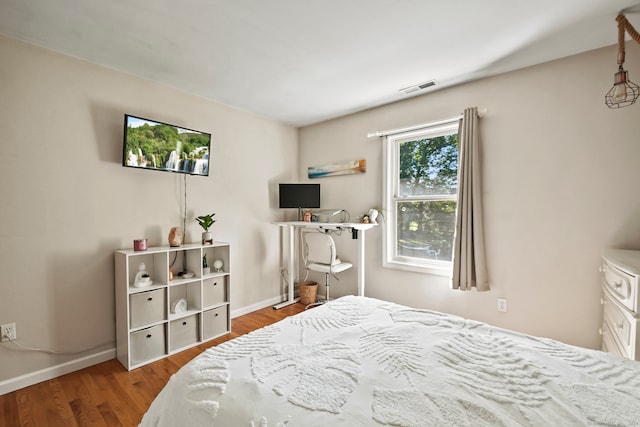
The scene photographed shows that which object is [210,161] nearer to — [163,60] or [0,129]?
[163,60]

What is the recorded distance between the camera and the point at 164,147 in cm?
256

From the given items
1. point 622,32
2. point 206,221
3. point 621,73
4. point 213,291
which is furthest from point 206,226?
point 622,32

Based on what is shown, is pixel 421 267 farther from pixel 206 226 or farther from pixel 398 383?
pixel 206 226

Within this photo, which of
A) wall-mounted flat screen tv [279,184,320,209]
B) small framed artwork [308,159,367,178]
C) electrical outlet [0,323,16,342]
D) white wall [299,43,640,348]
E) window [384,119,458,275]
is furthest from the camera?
wall-mounted flat screen tv [279,184,320,209]

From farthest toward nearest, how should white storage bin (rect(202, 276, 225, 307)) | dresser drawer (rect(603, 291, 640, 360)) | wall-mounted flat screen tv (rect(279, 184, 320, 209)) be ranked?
wall-mounted flat screen tv (rect(279, 184, 320, 209)) < white storage bin (rect(202, 276, 225, 307)) < dresser drawer (rect(603, 291, 640, 360))

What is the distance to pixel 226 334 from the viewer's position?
9.54 ft

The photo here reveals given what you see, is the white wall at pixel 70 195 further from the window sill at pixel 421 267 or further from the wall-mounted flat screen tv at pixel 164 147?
the window sill at pixel 421 267

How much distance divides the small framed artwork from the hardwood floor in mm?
2636

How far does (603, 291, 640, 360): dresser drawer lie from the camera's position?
4.39ft

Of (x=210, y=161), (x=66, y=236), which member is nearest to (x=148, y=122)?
(x=210, y=161)

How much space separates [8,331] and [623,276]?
3.94 meters

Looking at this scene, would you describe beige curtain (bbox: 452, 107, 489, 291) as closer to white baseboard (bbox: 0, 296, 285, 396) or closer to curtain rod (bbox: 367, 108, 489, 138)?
curtain rod (bbox: 367, 108, 489, 138)

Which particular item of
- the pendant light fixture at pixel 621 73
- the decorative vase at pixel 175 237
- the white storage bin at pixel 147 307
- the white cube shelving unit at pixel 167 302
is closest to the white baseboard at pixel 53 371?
the white cube shelving unit at pixel 167 302

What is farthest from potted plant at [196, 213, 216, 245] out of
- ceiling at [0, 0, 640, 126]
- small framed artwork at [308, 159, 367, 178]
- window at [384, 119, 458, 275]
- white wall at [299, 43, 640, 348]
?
white wall at [299, 43, 640, 348]
